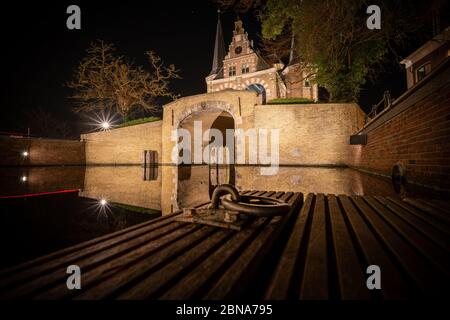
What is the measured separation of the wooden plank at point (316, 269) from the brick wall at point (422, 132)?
10.5ft

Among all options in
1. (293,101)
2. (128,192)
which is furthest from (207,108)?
(128,192)

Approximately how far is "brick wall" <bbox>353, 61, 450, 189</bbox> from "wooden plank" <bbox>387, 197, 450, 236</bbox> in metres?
1.53

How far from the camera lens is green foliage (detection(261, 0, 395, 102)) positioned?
5648 millimetres

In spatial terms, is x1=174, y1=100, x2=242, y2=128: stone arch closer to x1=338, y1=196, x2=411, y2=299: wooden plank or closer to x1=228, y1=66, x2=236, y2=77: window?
x1=338, y1=196, x2=411, y2=299: wooden plank

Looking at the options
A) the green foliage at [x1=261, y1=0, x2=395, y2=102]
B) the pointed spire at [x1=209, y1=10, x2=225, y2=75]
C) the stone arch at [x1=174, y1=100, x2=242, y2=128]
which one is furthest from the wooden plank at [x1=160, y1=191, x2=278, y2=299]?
the pointed spire at [x1=209, y1=10, x2=225, y2=75]

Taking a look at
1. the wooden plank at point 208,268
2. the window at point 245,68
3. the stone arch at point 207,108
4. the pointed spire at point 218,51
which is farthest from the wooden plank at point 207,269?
the pointed spire at point 218,51

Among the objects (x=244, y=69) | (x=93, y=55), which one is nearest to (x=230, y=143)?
(x=244, y=69)

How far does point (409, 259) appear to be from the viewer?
114cm

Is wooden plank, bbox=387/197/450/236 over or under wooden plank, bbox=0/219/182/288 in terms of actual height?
over

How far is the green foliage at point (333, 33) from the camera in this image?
565cm

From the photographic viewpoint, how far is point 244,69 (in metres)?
28.5

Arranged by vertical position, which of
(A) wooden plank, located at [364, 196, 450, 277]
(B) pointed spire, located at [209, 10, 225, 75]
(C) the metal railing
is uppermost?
(B) pointed spire, located at [209, 10, 225, 75]

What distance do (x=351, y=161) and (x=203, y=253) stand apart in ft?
44.3

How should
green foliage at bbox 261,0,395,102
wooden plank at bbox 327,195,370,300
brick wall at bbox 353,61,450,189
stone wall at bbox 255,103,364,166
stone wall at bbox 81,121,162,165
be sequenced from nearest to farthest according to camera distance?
wooden plank at bbox 327,195,370,300 < brick wall at bbox 353,61,450,189 < green foliage at bbox 261,0,395,102 < stone wall at bbox 255,103,364,166 < stone wall at bbox 81,121,162,165
